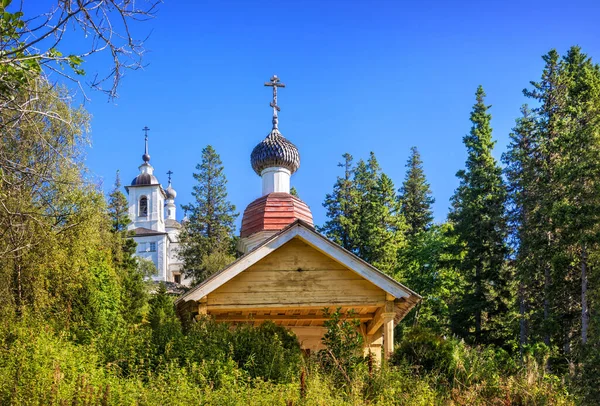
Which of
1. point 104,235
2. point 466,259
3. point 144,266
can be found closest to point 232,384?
point 104,235

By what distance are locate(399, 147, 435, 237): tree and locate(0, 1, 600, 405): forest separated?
184 millimetres

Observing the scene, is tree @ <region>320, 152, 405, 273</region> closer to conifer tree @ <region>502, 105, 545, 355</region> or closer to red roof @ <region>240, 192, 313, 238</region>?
conifer tree @ <region>502, 105, 545, 355</region>

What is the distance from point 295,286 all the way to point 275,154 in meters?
9.70

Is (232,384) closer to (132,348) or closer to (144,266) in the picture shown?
(132,348)

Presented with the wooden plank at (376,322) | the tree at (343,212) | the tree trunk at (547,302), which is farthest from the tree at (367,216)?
the wooden plank at (376,322)

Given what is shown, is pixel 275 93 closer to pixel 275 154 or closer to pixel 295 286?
pixel 275 154

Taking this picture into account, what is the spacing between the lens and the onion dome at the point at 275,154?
821 inches

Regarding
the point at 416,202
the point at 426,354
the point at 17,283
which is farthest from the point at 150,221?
the point at 426,354

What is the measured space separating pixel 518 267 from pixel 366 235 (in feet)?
48.6

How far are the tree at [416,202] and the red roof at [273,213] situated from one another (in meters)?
29.2

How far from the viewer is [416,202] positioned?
4947 cm

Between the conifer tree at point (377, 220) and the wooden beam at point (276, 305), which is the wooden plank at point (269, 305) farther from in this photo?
the conifer tree at point (377, 220)

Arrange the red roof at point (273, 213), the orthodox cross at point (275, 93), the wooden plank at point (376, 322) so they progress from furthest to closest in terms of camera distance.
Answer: the orthodox cross at point (275, 93)
the red roof at point (273, 213)
the wooden plank at point (376, 322)

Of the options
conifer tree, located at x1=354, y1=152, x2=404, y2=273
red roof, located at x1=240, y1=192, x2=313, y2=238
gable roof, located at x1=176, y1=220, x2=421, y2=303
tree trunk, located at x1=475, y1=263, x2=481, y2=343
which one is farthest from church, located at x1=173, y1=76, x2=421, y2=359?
conifer tree, located at x1=354, y1=152, x2=404, y2=273
